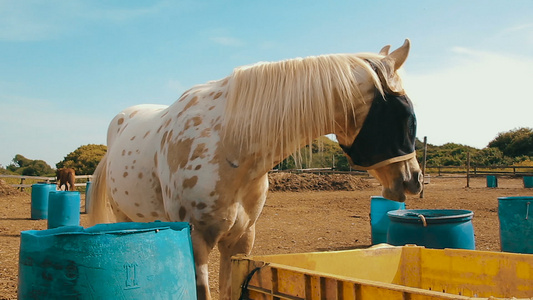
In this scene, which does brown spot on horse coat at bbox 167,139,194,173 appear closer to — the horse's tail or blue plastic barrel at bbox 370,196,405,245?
the horse's tail

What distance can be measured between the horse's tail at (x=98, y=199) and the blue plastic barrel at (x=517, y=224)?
16.0 feet

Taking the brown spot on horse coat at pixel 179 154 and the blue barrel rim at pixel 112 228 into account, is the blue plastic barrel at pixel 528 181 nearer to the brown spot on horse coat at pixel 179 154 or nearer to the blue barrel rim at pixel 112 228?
the brown spot on horse coat at pixel 179 154

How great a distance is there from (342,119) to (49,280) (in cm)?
177

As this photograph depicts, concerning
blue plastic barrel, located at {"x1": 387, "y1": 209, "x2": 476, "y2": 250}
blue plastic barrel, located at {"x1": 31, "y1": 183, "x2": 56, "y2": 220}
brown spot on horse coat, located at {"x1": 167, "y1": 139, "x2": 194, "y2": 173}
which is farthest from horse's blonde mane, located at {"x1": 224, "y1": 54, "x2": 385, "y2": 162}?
blue plastic barrel, located at {"x1": 31, "y1": 183, "x2": 56, "y2": 220}

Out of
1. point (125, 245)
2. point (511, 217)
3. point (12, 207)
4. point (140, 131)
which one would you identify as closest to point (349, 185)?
point (12, 207)

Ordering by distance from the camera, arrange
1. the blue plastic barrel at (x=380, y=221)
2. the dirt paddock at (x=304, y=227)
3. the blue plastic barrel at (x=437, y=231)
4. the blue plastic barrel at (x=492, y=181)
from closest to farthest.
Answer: the blue plastic barrel at (x=437, y=231), the dirt paddock at (x=304, y=227), the blue plastic barrel at (x=380, y=221), the blue plastic barrel at (x=492, y=181)

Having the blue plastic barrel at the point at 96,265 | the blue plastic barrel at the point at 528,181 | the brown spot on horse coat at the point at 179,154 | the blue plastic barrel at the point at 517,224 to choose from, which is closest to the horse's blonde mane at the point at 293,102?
the brown spot on horse coat at the point at 179,154

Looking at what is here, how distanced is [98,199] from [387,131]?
3.22 meters

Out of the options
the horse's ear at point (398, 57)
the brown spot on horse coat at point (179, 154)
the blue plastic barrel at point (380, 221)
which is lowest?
the blue plastic barrel at point (380, 221)

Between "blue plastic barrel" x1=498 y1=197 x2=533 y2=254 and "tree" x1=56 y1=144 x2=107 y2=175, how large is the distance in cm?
2929

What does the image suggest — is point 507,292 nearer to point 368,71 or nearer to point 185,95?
point 368,71

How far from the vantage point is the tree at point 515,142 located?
4294cm

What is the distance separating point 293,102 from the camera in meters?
2.60

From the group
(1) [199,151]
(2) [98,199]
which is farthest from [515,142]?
(1) [199,151]
